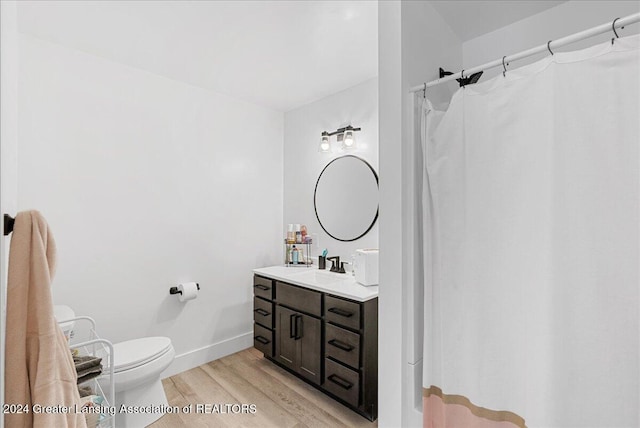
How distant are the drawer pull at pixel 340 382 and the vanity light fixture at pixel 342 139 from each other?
1.80 metres

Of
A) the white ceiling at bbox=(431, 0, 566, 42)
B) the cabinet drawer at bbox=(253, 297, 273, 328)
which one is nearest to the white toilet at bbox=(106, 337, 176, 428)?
the cabinet drawer at bbox=(253, 297, 273, 328)

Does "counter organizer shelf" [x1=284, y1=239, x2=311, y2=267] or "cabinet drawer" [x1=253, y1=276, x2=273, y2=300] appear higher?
"counter organizer shelf" [x1=284, y1=239, x2=311, y2=267]

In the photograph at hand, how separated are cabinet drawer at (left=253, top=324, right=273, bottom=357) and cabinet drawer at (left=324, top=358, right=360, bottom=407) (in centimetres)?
66

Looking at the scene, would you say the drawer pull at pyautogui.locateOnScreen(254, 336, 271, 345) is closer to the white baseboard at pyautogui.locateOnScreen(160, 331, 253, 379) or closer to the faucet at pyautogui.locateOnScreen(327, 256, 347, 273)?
the white baseboard at pyautogui.locateOnScreen(160, 331, 253, 379)

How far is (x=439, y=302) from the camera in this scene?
1.33 metres

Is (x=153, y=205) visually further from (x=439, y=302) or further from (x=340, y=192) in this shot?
(x=439, y=302)

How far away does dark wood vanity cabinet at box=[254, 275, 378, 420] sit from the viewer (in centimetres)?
207

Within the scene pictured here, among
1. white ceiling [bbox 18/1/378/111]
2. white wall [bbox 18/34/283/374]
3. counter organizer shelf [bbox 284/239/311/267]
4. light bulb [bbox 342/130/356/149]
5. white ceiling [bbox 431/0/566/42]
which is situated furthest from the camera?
counter organizer shelf [bbox 284/239/311/267]

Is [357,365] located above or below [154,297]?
below

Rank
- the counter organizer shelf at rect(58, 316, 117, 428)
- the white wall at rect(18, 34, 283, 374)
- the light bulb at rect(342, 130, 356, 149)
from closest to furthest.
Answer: the counter organizer shelf at rect(58, 316, 117, 428)
the white wall at rect(18, 34, 283, 374)
the light bulb at rect(342, 130, 356, 149)

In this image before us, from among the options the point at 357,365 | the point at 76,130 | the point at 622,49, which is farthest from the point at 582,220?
the point at 76,130

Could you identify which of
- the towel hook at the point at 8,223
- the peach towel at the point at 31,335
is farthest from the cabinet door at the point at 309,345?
the towel hook at the point at 8,223

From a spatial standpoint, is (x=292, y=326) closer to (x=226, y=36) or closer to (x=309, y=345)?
(x=309, y=345)

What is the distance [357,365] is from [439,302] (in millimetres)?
980
